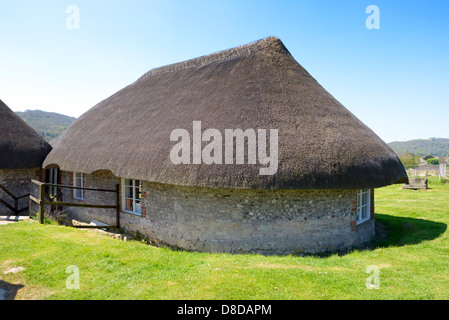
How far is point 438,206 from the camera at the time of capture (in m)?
13.6

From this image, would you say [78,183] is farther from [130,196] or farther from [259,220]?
[259,220]

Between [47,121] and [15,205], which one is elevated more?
[47,121]

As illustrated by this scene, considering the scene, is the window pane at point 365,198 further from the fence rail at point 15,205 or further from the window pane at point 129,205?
the fence rail at point 15,205

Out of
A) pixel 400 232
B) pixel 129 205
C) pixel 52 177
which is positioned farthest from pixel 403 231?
pixel 52 177

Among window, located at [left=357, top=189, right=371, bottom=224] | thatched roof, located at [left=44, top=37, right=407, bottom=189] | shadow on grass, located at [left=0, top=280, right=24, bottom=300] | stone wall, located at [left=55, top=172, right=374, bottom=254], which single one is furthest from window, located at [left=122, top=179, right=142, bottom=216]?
window, located at [left=357, top=189, right=371, bottom=224]

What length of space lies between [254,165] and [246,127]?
3.77ft

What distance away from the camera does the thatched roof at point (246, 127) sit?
6.74 meters

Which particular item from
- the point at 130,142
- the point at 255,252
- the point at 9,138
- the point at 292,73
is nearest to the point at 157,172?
the point at 130,142

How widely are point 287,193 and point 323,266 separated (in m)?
1.82

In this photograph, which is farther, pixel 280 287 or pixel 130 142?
pixel 130 142

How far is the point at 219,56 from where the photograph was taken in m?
11.1

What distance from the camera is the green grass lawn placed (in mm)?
4809

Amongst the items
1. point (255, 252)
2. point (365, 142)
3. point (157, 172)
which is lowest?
point (255, 252)
